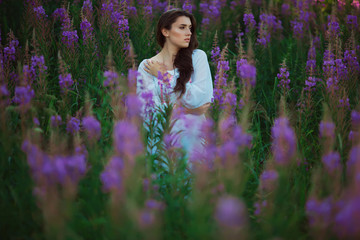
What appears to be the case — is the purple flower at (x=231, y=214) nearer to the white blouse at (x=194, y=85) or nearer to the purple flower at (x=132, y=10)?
the white blouse at (x=194, y=85)

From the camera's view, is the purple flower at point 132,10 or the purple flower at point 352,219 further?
the purple flower at point 132,10

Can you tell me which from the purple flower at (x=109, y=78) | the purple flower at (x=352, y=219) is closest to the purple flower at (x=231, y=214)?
the purple flower at (x=352, y=219)

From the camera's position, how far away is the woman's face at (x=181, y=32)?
357 centimetres

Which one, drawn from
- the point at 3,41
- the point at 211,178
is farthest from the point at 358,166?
the point at 3,41

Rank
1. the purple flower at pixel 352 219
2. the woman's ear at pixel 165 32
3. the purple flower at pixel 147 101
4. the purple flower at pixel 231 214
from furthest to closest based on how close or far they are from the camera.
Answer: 1. the woman's ear at pixel 165 32
2. the purple flower at pixel 147 101
3. the purple flower at pixel 352 219
4. the purple flower at pixel 231 214

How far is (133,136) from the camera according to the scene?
5.56 feet

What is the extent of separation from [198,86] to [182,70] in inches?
9.7

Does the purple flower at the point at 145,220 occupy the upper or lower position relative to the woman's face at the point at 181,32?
lower

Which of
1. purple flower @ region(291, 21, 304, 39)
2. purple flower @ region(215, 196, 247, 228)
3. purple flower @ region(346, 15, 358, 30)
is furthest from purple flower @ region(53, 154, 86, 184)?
purple flower @ region(291, 21, 304, 39)

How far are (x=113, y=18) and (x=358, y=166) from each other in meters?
3.42

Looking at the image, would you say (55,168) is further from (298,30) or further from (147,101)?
(298,30)

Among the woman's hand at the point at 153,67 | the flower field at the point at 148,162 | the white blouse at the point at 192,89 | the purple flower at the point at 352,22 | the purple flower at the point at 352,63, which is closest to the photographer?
the flower field at the point at 148,162

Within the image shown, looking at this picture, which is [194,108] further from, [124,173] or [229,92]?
[124,173]

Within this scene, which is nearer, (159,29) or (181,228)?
(181,228)
